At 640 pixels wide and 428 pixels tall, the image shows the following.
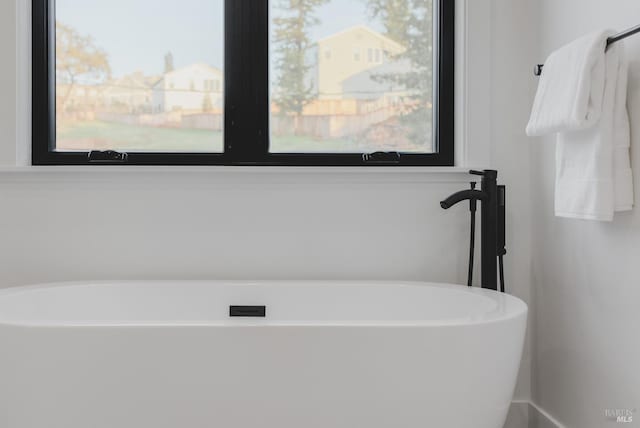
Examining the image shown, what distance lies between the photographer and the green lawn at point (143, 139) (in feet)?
7.38

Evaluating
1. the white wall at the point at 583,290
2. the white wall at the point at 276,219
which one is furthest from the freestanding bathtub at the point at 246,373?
the white wall at the point at 276,219

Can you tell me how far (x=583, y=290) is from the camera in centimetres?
179

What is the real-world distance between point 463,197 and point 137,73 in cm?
134

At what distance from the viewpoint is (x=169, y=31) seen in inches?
88.5

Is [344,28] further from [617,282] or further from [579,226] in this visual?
[617,282]

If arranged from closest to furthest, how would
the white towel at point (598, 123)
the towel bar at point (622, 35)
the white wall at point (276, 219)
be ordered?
the towel bar at point (622, 35) → the white towel at point (598, 123) → the white wall at point (276, 219)

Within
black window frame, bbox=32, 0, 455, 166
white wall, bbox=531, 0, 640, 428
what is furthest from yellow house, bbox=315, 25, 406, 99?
white wall, bbox=531, 0, 640, 428

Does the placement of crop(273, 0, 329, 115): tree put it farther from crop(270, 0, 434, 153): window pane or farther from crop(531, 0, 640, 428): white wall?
crop(531, 0, 640, 428): white wall

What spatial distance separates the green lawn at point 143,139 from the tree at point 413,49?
438 mm

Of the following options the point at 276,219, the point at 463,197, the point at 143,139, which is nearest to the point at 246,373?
the point at 276,219

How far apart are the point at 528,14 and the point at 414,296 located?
3.82 ft

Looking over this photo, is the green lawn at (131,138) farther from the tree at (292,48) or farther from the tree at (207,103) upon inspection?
the tree at (292,48)

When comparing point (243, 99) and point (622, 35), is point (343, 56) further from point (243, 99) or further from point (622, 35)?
point (622, 35)

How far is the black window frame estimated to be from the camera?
2197 millimetres
